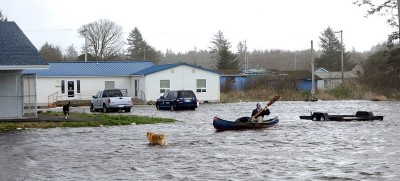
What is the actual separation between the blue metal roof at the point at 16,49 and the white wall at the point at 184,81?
2737 centimetres

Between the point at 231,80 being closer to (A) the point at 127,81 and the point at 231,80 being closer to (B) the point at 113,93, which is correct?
(A) the point at 127,81

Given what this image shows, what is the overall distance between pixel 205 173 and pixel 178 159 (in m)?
2.97

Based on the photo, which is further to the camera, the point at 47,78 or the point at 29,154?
the point at 47,78

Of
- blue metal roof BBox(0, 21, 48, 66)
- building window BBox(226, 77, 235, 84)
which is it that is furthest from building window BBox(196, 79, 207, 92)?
blue metal roof BBox(0, 21, 48, 66)

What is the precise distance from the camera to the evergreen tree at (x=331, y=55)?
128 m

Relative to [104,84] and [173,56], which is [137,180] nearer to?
[104,84]

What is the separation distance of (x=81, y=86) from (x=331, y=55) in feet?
239

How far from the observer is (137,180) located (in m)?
15.5

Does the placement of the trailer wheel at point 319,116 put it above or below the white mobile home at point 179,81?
below

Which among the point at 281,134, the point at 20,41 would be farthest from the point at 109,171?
the point at 20,41

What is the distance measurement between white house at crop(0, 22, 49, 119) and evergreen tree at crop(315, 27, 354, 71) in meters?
97.9

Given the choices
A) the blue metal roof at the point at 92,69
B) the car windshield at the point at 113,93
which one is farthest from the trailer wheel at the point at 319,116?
the blue metal roof at the point at 92,69

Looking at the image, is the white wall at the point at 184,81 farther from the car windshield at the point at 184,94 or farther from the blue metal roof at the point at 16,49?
the blue metal roof at the point at 16,49

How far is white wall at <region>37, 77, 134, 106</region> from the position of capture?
6450 centimetres
